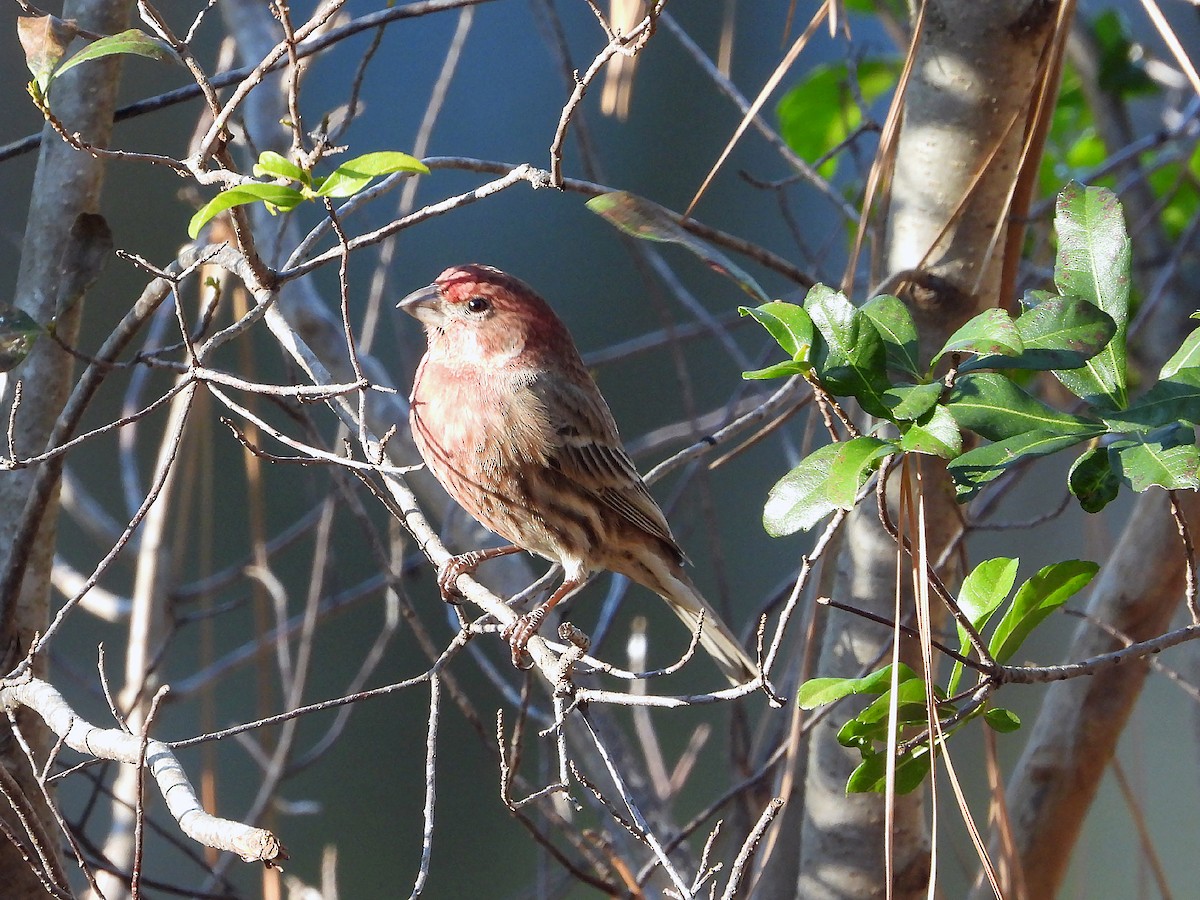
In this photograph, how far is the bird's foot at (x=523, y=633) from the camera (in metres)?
2.37

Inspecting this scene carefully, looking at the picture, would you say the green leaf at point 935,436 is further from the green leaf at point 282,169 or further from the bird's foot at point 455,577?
the bird's foot at point 455,577

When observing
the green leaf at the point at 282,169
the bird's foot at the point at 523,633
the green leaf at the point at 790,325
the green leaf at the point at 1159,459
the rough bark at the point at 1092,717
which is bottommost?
the rough bark at the point at 1092,717

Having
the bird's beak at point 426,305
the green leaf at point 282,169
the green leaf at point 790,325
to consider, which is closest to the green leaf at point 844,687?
the green leaf at point 790,325

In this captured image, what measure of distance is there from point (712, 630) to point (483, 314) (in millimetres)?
1106

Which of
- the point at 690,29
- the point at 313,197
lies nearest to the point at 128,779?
the point at 313,197

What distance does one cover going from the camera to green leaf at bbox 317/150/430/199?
162 cm

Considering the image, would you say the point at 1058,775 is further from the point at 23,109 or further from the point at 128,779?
the point at 23,109

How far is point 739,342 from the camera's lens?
26.4 feet

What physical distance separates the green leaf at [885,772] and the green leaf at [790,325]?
61cm

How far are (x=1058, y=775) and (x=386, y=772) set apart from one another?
16.3 ft

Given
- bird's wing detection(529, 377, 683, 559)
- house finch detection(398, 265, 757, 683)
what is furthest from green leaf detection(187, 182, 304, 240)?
bird's wing detection(529, 377, 683, 559)

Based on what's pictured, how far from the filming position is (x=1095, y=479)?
4.83 feet

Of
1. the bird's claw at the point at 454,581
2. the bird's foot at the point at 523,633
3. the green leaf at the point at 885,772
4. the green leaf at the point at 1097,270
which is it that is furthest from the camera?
the bird's claw at the point at 454,581

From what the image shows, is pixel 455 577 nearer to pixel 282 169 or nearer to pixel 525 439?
pixel 525 439
